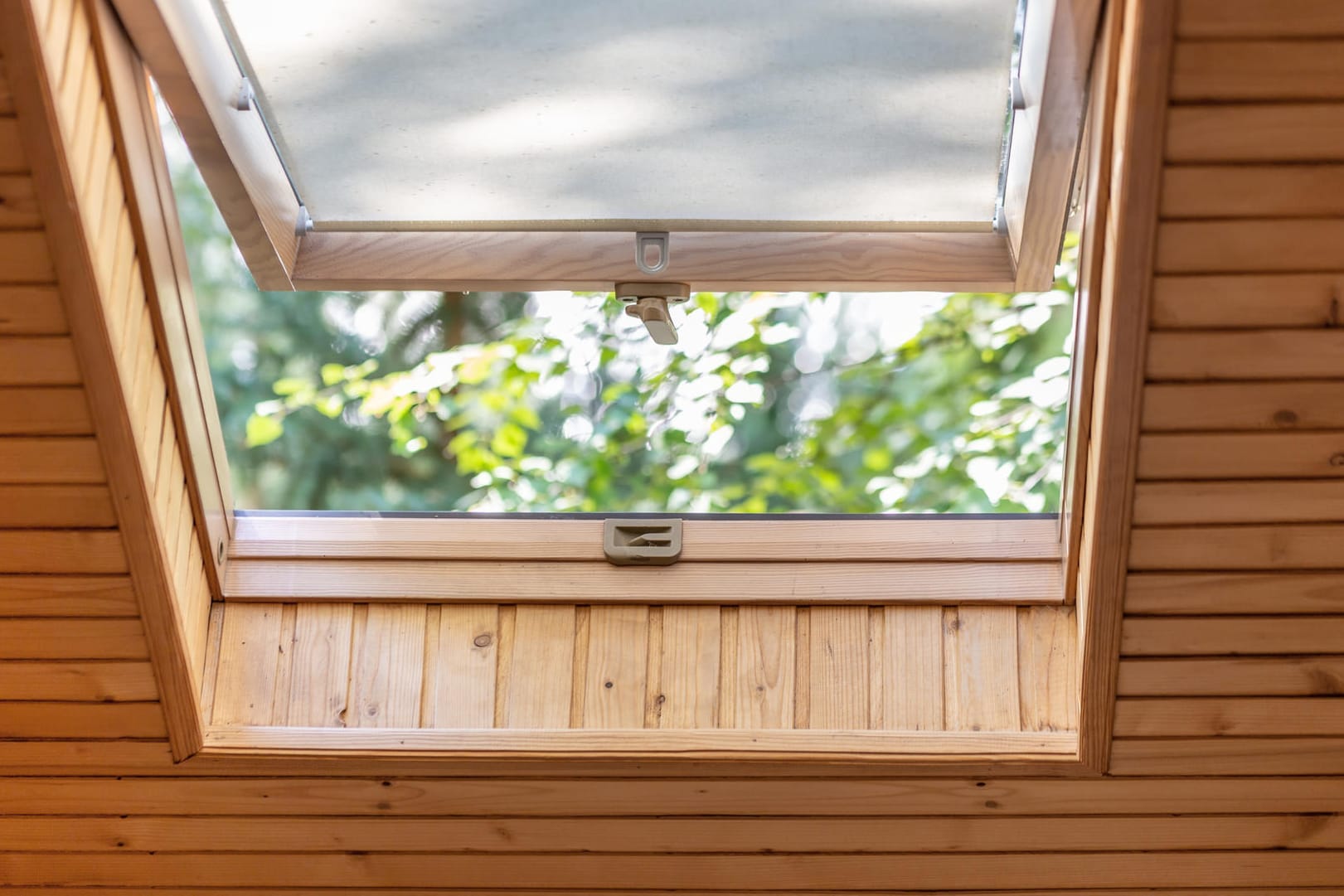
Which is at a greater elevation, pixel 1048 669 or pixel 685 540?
pixel 685 540

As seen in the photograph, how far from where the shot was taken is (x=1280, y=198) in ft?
3.84

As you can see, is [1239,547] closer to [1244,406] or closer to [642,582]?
[1244,406]

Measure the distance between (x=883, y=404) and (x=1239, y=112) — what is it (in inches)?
95.5

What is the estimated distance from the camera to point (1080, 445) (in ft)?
4.65

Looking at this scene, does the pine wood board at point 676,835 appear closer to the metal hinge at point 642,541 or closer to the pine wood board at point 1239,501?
the metal hinge at point 642,541

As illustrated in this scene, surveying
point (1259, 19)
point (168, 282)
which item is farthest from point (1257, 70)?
point (168, 282)

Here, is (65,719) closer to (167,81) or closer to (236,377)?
(167,81)

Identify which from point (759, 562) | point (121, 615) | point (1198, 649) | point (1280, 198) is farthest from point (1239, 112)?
point (121, 615)

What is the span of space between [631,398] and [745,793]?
1.58 meters

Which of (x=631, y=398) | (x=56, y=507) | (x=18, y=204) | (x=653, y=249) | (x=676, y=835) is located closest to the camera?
(x=18, y=204)

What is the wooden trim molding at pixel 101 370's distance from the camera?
1109 millimetres

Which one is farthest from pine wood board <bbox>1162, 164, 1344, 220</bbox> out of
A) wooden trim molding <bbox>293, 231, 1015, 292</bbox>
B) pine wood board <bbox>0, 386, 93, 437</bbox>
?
pine wood board <bbox>0, 386, 93, 437</bbox>

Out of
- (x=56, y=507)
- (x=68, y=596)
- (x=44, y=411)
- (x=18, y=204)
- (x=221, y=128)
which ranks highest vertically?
(x=221, y=128)

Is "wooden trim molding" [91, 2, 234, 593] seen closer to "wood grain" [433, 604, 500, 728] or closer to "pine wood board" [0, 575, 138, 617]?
"pine wood board" [0, 575, 138, 617]
